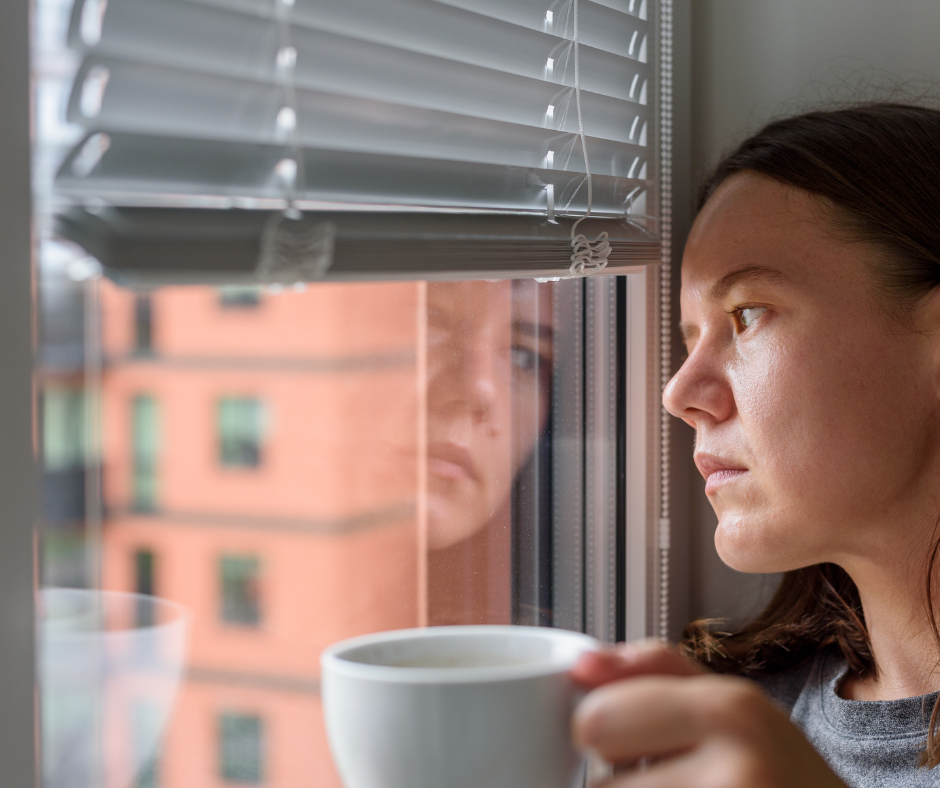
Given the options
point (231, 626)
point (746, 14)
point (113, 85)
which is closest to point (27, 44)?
point (113, 85)

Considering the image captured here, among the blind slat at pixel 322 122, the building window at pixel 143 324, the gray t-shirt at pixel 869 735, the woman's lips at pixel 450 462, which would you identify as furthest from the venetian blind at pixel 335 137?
the gray t-shirt at pixel 869 735

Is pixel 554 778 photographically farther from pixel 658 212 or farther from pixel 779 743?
pixel 658 212

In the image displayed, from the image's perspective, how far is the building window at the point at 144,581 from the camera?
65cm

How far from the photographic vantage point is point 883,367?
2.79 ft

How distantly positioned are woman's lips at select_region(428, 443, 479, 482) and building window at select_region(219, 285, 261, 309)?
26 cm

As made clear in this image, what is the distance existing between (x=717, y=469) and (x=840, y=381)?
16 centimetres

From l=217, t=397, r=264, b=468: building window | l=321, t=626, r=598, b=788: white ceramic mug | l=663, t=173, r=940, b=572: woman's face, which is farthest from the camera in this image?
l=663, t=173, r=940, b=572: woman's face

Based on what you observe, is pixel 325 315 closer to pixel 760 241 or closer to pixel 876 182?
pixel 760 241

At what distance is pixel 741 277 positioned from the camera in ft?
2.97

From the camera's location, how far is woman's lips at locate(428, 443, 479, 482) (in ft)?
2.98

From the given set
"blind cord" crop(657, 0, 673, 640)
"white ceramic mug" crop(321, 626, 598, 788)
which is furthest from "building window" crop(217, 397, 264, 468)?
"blind cord" crop(657, 0, 673, 640)

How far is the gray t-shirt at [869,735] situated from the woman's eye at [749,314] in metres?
0.45

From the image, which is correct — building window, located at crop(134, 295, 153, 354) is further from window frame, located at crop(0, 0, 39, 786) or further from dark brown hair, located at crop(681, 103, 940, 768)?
dark brown hair, located at crop(681, 103, 940, 768)

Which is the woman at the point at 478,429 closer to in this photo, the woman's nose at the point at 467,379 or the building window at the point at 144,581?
the woman's nose at the point at 467,379
